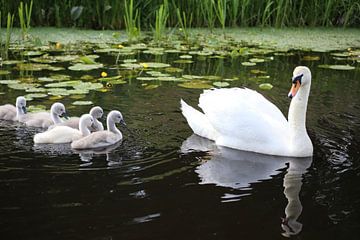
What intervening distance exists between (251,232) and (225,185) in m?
0.81

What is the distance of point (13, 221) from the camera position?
383 cm

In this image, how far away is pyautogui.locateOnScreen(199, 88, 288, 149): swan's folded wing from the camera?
5.42m

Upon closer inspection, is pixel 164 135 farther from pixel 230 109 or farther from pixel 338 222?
pixel 338 222

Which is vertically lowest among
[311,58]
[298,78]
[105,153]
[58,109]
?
[105,153]

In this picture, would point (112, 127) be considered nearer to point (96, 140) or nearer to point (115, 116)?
point (115, 116)

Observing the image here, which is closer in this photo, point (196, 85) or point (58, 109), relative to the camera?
point (58, 109)

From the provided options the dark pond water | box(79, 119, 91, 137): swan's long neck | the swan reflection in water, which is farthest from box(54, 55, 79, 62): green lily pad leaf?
the swan reflection in water

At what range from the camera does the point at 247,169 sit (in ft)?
16.2

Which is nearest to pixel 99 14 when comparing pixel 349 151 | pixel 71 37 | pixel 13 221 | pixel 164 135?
pixel 71 37

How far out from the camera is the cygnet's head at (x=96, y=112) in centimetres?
582

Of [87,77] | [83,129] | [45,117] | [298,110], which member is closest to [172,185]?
[83,129]

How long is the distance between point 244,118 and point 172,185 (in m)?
1.29

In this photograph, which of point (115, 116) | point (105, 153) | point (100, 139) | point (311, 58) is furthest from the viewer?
point (311, 58)

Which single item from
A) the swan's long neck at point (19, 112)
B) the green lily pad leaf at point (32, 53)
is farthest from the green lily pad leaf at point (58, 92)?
the green lily pad leaf at point (32, 53)
